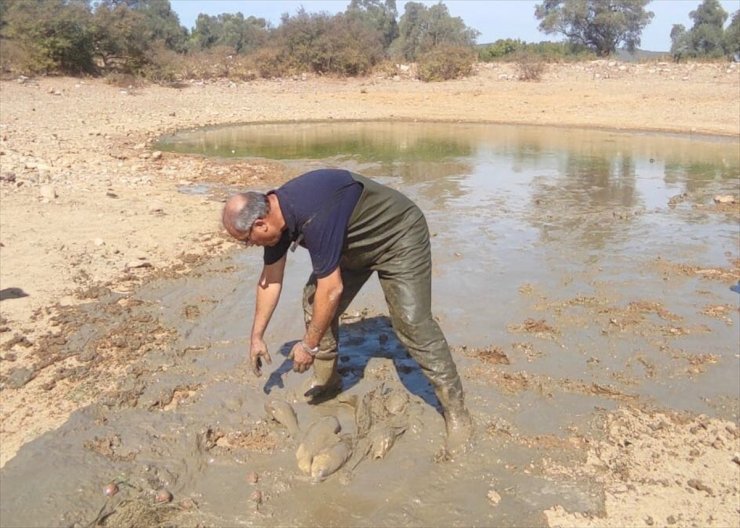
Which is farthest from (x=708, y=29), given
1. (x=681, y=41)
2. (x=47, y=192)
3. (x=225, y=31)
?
(x=47, y=192)

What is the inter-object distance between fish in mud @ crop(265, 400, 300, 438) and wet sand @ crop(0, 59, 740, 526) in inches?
2.6

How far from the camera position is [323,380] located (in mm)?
4195

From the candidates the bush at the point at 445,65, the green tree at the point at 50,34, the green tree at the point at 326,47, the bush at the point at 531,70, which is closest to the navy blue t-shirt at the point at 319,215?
the green tree at the point at 50,34

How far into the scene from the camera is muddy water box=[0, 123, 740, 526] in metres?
3.30

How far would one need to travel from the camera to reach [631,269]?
676 centimetres

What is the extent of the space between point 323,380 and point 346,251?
39.0 inches

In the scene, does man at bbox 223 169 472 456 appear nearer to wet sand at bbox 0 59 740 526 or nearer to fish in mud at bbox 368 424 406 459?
fish in mud at bbox 368 424 406 459

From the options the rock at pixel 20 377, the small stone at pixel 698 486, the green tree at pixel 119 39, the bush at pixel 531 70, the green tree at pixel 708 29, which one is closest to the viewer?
the small stone at pixel 698 486

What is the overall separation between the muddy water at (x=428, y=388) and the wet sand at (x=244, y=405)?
1 centimetres

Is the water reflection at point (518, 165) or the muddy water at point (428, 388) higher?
the water reflection at point (518, 165)

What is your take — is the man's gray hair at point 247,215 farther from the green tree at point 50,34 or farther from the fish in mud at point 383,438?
the green tree at point 50,34

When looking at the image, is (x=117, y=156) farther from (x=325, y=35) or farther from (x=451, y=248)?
(x=325, y=35)

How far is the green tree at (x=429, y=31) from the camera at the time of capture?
35531mm

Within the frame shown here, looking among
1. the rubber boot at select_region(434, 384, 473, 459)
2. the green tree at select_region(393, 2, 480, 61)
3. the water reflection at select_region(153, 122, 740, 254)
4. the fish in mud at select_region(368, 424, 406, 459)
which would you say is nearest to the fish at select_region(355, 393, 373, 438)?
the fish in mud at select_region(368, 424, 406, 459)
